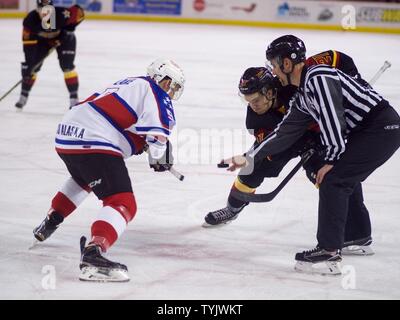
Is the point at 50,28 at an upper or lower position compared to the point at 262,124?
lower

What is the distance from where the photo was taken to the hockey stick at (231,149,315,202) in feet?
13.4

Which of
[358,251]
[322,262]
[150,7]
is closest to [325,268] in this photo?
[322,262]

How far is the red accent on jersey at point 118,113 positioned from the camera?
12.1ft

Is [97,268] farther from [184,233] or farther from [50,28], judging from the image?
[50,28]

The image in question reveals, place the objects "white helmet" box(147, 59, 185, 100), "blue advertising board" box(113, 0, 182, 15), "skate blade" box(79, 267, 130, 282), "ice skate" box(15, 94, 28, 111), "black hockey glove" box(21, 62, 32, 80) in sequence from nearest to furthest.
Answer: "skate blade" box(79, 267, 130, 282), "white helmet" box(147, 59, 185, 100), "ice skate" box(15, 94, 28, 111), "black hockey glove" box(21, 62, 32, 80), "blue advertising board" box(113, 0, 182, 15)

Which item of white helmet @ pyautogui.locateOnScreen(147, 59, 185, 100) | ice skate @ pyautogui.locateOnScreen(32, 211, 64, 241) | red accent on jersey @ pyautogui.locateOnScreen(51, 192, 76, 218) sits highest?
white helmet @ pyautogui.locateOnScreen(147, 59, 185, 100)

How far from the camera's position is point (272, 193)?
4.14 m

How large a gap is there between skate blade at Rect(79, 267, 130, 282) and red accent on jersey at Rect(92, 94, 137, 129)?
605 millimetres

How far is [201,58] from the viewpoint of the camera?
12094 millimetres

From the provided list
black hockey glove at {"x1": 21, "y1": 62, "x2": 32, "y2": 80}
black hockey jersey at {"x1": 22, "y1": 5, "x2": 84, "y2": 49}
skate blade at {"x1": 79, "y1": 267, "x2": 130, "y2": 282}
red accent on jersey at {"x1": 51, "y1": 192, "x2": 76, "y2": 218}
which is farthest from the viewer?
black hockey glove at {"x1": 21, "y1": 62, "x2": 32, "y2": 80}

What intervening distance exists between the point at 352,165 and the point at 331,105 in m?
0.30

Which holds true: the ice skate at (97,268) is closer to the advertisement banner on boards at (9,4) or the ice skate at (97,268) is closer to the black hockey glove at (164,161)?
the black hockey glove at (164,161)

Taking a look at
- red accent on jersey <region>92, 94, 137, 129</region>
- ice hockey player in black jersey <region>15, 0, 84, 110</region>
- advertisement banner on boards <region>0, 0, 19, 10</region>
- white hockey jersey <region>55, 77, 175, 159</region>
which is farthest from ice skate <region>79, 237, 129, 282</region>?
advertisement banner on boards <region>0, 0, 19, 10</region>

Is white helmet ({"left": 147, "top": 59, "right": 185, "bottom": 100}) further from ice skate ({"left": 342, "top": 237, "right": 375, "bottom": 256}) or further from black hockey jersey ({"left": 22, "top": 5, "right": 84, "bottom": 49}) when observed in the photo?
black hockey jersey ({"left": 22, "top": 5, "right": 84, "bottom": 49})
